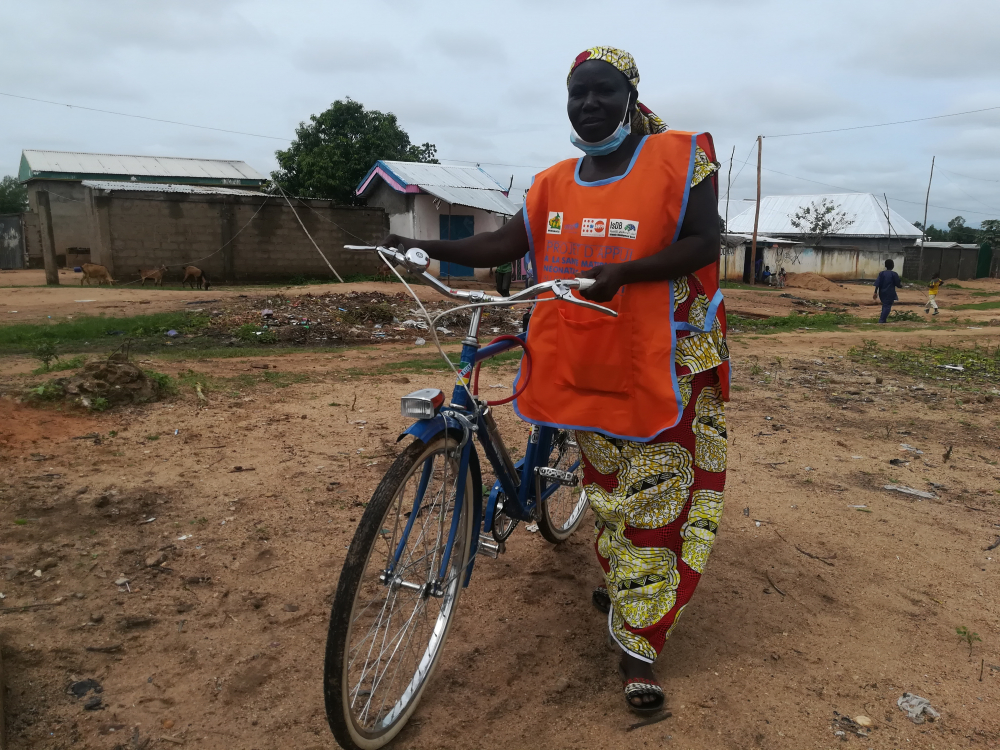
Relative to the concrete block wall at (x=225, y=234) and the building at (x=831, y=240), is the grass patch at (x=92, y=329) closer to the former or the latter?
the concrete block wall at (x=225, y=234)

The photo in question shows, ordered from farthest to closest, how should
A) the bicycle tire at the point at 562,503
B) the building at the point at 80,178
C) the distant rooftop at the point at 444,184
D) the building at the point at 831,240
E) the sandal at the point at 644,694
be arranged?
1. the building at the point at 831,240
2. the building at the point at 80,178
3. the distant rooftop at the point at 444,184
4. the bicycle tire at the point at 562,503
5. the sandal at the point at 644,694

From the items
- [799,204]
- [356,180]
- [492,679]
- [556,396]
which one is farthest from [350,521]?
[799,204]

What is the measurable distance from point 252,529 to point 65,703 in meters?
1.15

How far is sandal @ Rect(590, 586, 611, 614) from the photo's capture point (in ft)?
8.79

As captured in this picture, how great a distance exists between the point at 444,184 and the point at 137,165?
13.3 meters

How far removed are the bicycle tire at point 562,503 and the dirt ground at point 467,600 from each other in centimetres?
11

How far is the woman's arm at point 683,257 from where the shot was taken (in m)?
1.83

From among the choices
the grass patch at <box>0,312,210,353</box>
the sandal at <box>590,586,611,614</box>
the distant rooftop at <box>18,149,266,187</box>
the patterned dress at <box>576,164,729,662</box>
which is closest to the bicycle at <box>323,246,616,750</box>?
the patterned dress at <box>576,164,729,662</box>

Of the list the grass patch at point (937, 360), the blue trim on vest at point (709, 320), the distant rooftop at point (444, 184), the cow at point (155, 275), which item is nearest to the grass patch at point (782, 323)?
the grass patch at point (937, 360)

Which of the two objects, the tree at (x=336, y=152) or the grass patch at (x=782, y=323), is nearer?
the grass patch at (x=782, y=323)

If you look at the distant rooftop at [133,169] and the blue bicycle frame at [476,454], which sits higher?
the distant rooftop at [133,169]

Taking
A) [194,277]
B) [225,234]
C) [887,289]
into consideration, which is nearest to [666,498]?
[887,289]

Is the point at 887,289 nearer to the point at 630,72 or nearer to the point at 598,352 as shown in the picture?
the point at 630,72

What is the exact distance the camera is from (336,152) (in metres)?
22.2
